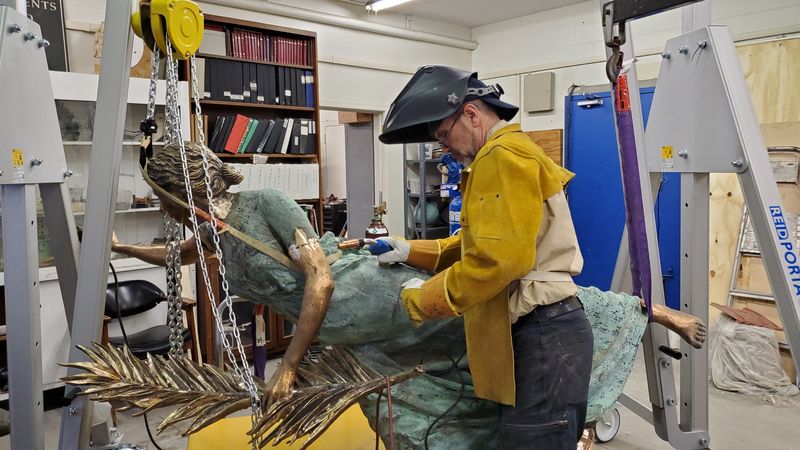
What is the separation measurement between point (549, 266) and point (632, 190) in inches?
16.0

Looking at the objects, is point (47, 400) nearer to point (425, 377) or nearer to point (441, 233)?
point (425, 377)

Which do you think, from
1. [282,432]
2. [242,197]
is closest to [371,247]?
[242,197]

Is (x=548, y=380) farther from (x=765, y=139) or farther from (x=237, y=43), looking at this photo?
(x=237, y=43)

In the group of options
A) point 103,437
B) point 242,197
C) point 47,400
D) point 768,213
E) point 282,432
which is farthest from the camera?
point 47,400

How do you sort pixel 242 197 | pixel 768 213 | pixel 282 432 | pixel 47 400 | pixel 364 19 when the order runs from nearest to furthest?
pixel 282 432, pixel 768 213, pixel 242 197, pixel 47 400, pixel 364 19

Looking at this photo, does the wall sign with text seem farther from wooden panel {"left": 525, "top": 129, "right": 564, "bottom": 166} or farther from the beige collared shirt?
wooden panel {"left": 525, "top": 129, "right": 564, "bottom": 166}

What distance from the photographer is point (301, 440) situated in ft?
7.78

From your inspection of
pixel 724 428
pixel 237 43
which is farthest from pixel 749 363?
pixel 237 43

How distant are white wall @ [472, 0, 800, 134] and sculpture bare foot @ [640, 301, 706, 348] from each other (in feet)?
12.1

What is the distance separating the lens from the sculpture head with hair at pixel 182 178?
62.0 inches

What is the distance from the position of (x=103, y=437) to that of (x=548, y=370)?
1496 millimetres

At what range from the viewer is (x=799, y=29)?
4305 mm

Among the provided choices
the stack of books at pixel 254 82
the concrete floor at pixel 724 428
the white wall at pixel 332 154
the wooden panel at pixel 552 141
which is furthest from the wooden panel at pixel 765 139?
the white wall at pixel 332 154

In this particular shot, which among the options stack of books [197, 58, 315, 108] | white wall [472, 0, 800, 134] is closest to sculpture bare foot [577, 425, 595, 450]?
stack of books [197, 58, 315, 108]
